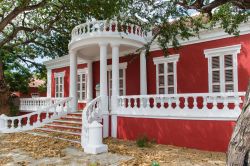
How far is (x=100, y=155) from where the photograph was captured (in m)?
7.79

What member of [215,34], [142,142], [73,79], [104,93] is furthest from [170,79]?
[73,79]

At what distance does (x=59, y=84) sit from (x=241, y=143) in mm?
17584

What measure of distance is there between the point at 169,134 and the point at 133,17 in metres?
4.62

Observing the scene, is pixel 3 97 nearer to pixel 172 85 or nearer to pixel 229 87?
pixel 172 85

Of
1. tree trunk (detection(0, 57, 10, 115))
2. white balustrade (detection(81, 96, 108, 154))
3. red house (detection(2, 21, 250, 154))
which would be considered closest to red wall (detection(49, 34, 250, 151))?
red house (detection(2, 21, 250, 154))

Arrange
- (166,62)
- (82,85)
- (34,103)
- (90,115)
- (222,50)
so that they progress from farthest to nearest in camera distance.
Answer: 1. (34,103)
2. (82,85)
3. (166,62)
4. (222,50)
5. (90,115)

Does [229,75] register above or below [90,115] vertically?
above

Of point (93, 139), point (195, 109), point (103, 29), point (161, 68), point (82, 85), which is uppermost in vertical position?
point (103, 29)

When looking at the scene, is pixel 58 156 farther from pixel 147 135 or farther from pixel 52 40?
pixel 52 40

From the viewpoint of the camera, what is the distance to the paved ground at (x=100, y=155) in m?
7.02

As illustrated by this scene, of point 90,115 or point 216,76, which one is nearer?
point 90,115

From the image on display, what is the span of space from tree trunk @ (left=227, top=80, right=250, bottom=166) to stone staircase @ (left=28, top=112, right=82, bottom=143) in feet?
25.4

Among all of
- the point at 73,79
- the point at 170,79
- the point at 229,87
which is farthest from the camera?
the point at 73,79

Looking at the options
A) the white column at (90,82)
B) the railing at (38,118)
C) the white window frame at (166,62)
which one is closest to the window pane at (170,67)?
the white window frame at (166,62)
